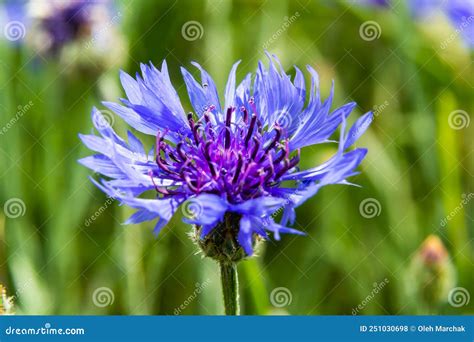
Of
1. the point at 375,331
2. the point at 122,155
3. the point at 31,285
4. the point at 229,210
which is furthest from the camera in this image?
the point at 31,285

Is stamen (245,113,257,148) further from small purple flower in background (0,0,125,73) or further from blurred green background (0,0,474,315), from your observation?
small purple flower in background (0,0,125,73)

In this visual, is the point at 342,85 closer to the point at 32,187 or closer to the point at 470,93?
the point at 470,93

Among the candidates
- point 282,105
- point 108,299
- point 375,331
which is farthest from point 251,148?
point 108,299

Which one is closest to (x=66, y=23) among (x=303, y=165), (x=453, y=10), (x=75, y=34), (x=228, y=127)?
(x=75, y=34)

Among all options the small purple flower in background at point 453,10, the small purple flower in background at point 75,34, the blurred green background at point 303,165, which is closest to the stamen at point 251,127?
the blurred green background at point 303,165

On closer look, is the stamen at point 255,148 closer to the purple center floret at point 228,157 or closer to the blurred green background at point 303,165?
the purple center floret at point 228,157

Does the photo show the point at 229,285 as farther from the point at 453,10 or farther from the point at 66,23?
the point at 453,10
